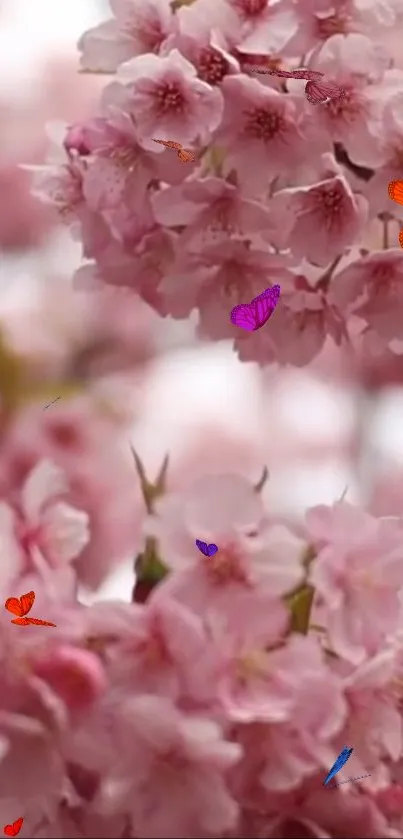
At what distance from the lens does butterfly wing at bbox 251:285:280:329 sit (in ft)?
1.53

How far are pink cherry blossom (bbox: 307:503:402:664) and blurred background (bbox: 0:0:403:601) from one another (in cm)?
5

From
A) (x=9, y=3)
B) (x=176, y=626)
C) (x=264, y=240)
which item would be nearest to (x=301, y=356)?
(x=264, y=240)

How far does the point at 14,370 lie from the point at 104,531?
4.4 inches

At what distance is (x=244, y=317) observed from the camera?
48 cm

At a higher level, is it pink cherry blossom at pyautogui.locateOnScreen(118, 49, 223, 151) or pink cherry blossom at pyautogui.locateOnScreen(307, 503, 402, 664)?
pink cherry blossom at pyautogui.locateOnScreen(118, 49, 223, 151)

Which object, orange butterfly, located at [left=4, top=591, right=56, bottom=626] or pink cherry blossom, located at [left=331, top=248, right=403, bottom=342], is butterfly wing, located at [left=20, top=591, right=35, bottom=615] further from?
pink cherry blossom, located at [left=331, top=248, right=403, bottom=342]

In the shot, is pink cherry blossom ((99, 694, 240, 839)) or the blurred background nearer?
pink cherry blossom ((99, 694, 240, 839))

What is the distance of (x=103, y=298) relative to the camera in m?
0.51

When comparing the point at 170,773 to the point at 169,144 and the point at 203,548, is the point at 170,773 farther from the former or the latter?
the point at 169,144

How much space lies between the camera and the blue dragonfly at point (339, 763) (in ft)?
1.44

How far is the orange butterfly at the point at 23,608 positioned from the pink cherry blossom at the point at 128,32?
283 mm

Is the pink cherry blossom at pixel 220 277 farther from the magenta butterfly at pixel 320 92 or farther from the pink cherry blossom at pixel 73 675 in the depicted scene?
the pink cherry blossom at pixel 73 675

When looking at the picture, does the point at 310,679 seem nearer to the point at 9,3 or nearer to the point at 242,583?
the point at 242,583

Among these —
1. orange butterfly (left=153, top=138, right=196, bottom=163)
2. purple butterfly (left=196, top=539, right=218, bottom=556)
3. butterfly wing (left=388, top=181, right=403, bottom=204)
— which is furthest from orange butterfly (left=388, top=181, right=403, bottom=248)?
purple butterfly (left=196, top=539, right=218, bottom=556)
